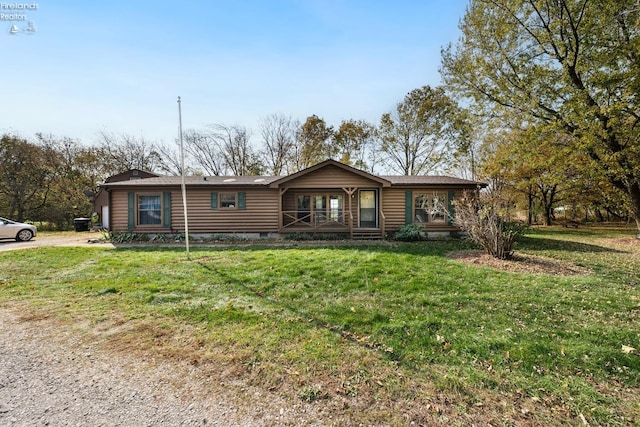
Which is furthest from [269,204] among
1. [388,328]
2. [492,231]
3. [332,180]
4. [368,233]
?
[388,328]

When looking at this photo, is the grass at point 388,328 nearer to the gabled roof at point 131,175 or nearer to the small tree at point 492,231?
the small tree at point 492,231

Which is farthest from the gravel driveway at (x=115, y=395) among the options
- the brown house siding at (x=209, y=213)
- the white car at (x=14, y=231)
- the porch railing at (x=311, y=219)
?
the white car at (x=14, y=231)

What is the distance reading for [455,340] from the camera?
3398 millimetres

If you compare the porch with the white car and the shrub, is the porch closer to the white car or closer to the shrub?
the shrub

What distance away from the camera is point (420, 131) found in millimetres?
23844

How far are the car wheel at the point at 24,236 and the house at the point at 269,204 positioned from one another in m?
4.40

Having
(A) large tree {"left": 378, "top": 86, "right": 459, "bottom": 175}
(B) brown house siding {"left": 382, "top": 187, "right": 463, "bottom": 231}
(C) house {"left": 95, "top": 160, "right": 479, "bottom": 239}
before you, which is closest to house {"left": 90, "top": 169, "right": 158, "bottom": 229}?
(C) house {"left": 95, "top": 160, "right": 479, "bottom": 239}

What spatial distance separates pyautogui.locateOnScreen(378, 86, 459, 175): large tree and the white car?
2484cm

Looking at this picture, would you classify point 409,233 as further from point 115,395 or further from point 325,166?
point 115,395

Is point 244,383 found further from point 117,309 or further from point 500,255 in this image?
point 500,255

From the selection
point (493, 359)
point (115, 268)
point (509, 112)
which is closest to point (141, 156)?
point (115, 268)

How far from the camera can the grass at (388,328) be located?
2.43 metres

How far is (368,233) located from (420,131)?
48.5ft

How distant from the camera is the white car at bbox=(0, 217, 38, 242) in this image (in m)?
12.9
